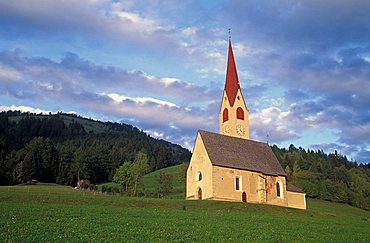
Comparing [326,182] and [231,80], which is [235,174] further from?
[326,182]

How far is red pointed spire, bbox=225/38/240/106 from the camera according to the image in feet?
215

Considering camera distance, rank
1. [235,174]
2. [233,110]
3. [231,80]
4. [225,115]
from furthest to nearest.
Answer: [231,80] → [225,115] → [233,110] → [235,174]

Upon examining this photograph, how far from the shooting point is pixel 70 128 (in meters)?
199

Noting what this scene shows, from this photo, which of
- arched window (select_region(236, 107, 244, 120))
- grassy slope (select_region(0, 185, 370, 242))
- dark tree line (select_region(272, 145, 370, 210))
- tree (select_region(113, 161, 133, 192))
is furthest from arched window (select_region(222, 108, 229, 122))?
grassy slope (select_region(0, 185, 370, 242))

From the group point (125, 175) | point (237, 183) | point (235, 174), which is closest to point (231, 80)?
point (235, 174)

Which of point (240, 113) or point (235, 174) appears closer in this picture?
point (235, 174)

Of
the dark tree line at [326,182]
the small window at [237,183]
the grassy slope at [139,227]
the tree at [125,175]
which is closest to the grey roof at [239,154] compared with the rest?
the small window at [237,183]

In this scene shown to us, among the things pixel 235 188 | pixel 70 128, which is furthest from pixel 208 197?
pixel 70 128

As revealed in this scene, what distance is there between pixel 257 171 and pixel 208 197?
8351mm

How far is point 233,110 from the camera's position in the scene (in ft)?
213

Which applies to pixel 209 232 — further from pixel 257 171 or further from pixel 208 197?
pixel 257 171

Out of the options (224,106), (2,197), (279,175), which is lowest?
Answer: (2,197)

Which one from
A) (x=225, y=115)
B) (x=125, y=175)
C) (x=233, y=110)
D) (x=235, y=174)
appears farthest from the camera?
(x=125, y=175)

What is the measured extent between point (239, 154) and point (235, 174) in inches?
147
